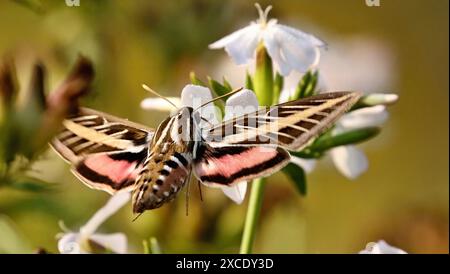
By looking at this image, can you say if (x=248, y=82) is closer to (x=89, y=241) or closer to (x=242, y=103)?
(x=242, y=103)

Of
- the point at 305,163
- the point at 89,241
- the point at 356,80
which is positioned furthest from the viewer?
the point at 356,80

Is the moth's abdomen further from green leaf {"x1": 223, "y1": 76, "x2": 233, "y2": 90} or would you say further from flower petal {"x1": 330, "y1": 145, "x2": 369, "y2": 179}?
flower petal {"x1": 330, "y1": 145, "x2": 369, "y2": 179}

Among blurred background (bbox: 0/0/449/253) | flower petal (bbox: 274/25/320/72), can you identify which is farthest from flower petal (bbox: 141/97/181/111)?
flower petal (bbox: 274/25/320/72)

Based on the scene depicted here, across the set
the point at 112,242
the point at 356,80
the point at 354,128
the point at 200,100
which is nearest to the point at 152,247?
the point at 112,242

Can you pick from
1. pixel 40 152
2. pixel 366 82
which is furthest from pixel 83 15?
pixel 366 82

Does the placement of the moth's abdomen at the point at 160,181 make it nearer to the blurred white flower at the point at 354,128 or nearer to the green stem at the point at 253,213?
the green stem at the point at 253,213

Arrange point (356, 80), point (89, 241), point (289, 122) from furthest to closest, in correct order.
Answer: point (356, 80) → point (89, 241) → point (289, 122)
